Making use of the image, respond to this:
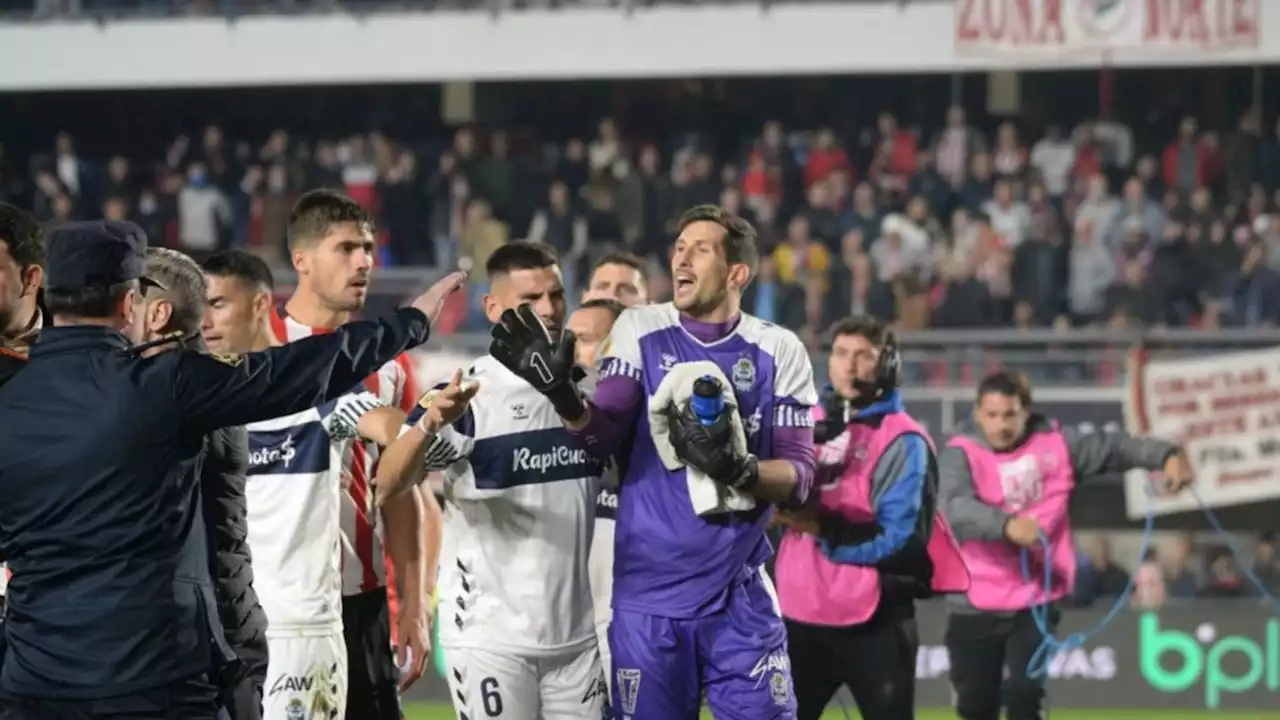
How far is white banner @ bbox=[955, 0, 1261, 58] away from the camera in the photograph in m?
18.5

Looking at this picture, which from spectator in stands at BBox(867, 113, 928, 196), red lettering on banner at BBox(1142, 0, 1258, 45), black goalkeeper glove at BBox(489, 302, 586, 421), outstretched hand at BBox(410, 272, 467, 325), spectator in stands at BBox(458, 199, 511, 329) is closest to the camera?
outstretched hand at BBox(410, 272, 467, 325)

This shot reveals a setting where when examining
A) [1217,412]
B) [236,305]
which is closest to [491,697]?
[236,305]

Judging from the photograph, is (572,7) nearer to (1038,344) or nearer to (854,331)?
(1038,344)

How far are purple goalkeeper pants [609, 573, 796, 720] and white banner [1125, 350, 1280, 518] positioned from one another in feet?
28.0

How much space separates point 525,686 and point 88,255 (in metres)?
2.28

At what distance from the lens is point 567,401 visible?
235 inches

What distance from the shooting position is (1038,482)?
10.1 metres

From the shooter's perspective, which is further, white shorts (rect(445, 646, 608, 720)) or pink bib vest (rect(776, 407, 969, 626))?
pink bib vest (rect(776, 407, 969, 626))

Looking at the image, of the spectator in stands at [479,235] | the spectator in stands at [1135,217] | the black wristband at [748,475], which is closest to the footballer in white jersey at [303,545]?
the black wristband at [748,475]

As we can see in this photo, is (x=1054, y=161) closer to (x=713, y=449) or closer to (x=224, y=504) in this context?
(x=713, y=449)

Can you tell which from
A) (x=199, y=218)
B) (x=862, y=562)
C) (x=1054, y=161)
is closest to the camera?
(x=862, y=562)

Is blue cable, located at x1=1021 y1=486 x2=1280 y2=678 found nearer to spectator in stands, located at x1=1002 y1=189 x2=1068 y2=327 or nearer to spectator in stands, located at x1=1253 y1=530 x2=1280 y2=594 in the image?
spectator in stands, located at x1=1253 y1=530 x2=1280 y2=594

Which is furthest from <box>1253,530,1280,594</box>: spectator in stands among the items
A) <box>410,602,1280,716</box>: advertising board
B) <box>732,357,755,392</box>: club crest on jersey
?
<box>732,357,755,392</box>: club crest on jersey

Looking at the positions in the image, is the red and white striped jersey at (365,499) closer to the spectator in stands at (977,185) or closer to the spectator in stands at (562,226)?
the spectator in stands at (562,226)
